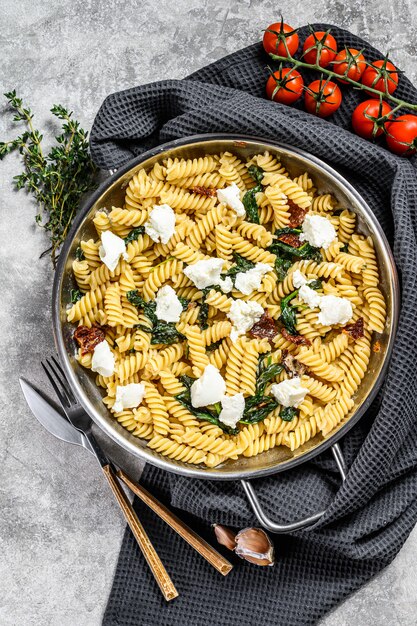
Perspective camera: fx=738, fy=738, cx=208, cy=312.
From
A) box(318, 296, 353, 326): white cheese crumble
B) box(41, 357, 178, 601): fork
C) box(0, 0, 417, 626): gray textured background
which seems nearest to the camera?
box(318, 296, 353, 326): white cheese crumble

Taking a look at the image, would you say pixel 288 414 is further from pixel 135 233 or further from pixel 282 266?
pixel 135 233

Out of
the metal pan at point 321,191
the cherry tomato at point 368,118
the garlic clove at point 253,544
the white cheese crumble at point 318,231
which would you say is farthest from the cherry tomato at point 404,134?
the garlic clove at point 253,544

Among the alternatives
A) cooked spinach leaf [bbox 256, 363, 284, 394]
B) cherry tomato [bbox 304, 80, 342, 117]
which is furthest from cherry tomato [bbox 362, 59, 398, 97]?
cooked spinach leaf [bbox 256, 363, 284, 394]

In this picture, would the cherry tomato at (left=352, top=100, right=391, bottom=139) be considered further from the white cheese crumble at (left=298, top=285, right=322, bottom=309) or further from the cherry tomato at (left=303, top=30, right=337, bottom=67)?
the white cheese crumble at (left=298, top=285, right=322, bottom=309)

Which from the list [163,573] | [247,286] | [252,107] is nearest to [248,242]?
[247,286]

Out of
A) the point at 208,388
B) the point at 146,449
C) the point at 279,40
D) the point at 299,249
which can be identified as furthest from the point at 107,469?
the point at 279,40

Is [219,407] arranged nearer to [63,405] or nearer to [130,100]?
[63,405]
